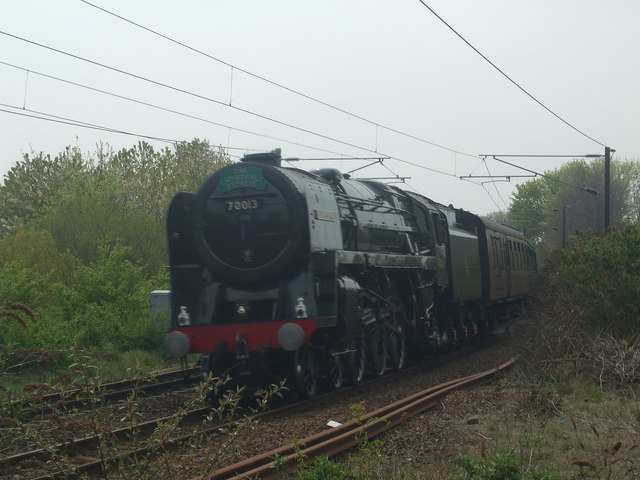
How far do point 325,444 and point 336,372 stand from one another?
4.92m

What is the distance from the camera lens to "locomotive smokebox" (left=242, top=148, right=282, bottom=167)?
11352 millimetres

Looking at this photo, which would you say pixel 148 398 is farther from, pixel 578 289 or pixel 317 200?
pixel 578 289

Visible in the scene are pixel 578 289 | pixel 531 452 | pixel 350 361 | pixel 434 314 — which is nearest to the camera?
pixel 531 452

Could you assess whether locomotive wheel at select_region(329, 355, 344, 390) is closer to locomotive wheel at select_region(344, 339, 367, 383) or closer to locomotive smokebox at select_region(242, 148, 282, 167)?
locomotive wheel at select_region(344, 339, 367, 383)

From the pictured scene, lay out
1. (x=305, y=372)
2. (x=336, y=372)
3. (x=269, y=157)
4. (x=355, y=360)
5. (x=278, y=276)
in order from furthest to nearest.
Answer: (x=355, y=360) < (x=336, y=372) < (x=269, y=157) < (x=305, y=372) < (x=278, y=276)

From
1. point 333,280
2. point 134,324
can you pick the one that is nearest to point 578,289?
point 333,280

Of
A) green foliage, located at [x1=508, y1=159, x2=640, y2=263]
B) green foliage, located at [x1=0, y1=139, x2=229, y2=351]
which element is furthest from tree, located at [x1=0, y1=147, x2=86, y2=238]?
green foliage, located at [x1=508, y1=159, x2=640, y2=263]

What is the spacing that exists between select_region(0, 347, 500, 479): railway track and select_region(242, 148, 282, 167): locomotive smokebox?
12.1 feet

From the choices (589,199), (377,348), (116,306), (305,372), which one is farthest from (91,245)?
(589,199)

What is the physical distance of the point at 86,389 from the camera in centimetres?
486

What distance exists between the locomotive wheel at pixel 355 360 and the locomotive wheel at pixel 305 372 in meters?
0.98

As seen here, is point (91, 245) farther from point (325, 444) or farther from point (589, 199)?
point (589, 199)

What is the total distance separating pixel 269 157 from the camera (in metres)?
11.4

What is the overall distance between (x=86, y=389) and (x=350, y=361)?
7.38 meters
